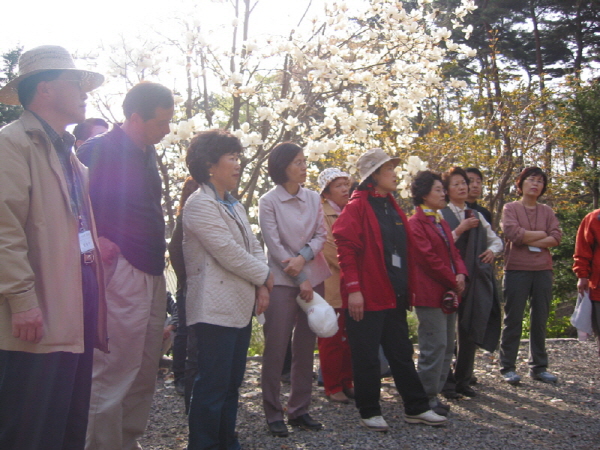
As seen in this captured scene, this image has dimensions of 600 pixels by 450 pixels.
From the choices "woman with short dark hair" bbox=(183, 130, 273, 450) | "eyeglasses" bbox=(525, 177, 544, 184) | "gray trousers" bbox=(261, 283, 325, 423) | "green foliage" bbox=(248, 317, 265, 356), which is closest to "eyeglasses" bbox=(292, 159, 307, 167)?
"woman with short dark hair" bbox=(183, 130, 273, 450)

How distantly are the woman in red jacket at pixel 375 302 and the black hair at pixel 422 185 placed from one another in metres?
0.57

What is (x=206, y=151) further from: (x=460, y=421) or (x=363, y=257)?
(x=460, y=421)

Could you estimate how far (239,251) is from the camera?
11.0 ft

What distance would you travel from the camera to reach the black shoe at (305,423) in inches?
164

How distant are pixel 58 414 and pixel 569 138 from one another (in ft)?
39.9

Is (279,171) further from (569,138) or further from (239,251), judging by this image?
(569,138)

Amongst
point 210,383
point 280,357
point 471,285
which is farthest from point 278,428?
point 471,285

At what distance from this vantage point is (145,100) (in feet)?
10.4

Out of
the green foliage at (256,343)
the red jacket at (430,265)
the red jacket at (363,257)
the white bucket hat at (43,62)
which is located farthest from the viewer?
the green foliage at (256,343)

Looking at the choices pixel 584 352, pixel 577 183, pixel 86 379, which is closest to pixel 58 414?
pixel 86 379

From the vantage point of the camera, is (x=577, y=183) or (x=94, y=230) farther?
(x=577, y=183)

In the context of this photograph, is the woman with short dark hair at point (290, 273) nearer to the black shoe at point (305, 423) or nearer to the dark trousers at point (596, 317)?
the black shoe at point (305, 423)

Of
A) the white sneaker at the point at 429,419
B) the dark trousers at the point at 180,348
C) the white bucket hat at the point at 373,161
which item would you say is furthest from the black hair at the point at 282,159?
the white sneaker at the point at 429,419

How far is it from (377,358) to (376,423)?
18.2 inches
